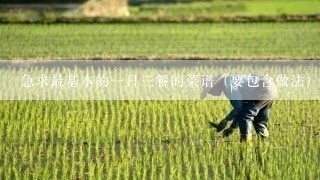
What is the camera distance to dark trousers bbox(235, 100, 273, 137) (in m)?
7.51

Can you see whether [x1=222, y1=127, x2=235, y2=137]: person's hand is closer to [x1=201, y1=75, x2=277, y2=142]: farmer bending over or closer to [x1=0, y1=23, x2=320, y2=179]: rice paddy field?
[x1=0, y1=23, x2=320, y2=179]: rice paddy field

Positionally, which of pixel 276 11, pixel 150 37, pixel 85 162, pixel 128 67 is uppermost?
pixel 276 11

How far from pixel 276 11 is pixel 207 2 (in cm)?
197

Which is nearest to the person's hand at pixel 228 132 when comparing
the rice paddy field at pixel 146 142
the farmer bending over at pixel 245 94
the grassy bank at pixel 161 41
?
the rice paddy field at pixel 146 142

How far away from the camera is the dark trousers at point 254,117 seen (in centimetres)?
751

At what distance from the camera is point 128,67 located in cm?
1197

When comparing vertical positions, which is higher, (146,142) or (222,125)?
(222,125)

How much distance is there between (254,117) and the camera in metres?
7.80

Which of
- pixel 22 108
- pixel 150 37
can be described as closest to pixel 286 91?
pixel 22 108

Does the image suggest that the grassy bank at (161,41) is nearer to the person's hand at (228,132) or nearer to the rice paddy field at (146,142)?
the rice paddy field at (146,142)

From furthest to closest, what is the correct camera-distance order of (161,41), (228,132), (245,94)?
(161,41), (228,132), (245,94)

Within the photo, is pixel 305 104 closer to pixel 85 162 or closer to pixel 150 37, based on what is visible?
pixel 85 162

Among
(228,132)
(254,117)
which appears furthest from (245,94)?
(228,132)

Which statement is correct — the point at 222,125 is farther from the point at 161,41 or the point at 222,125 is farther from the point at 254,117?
the point at 161,41
